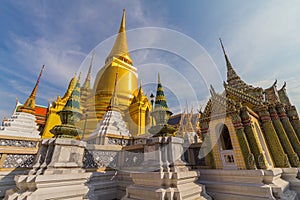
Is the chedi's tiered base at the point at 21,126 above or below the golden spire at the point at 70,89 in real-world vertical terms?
below

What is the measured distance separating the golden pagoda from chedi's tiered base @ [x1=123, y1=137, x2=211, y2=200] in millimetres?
9472

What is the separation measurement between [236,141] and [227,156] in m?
0.68

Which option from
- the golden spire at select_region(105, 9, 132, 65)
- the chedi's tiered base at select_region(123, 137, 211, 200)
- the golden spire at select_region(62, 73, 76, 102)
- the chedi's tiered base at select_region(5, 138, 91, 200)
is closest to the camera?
the chedi's tiered base at select_region(5, 138, 91, 200)

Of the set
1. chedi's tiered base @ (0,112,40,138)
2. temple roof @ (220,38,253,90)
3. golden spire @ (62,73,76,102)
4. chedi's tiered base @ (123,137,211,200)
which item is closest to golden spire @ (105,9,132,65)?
golden spire @ (62,73,76,102)

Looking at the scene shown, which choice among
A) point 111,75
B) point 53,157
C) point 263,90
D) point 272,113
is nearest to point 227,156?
point 272,113

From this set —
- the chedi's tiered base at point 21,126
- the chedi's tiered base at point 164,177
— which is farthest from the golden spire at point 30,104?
the chedi's tiered base at point 164,177

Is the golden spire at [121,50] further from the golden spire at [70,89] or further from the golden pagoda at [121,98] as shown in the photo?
the golden spire at [70,89]

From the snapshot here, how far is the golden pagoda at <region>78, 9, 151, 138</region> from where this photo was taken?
1399cm

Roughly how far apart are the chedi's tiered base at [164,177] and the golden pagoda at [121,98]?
9.47m

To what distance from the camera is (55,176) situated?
355 centimetres

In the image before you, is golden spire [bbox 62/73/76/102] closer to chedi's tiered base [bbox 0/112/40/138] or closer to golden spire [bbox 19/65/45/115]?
golden spire [bbox 19/65/45/115]

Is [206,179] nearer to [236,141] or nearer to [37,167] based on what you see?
[236,141]

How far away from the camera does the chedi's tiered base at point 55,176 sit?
332 centimetres

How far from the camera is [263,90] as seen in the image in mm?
8031
